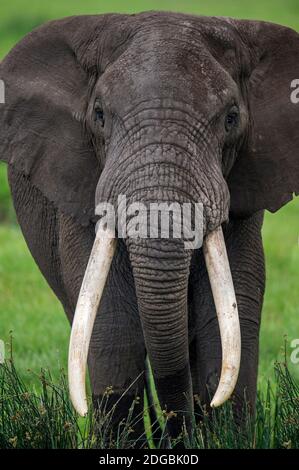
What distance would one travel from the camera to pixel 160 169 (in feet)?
15.0

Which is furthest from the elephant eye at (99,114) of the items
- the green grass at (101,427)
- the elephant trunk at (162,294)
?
the green grass at (101,427)

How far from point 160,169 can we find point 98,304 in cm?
53

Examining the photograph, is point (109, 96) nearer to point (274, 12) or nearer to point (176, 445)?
point (176, 445)

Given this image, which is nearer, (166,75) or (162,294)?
(162,294)

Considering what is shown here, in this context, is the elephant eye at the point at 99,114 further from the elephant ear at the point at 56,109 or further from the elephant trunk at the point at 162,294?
the elephant trunk at the point at 162,294

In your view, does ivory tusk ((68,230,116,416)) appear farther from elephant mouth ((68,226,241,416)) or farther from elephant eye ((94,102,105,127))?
elephant eye ((94,102,105,127))

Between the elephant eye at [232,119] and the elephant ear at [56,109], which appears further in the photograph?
the elephant ear at [56,109]

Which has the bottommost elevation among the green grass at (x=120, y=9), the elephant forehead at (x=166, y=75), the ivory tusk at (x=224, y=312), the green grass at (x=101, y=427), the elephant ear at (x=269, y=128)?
the green grass at (x=120, y=9)

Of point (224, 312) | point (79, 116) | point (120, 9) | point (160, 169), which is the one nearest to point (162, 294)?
point (224, 312)

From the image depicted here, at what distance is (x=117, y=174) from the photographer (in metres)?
4.68

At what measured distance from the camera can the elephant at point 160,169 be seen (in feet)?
15.1

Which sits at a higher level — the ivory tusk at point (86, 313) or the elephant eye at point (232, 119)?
the elephant eye at point (232, 119)

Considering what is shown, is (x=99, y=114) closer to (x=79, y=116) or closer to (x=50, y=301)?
(x=79, y=116)

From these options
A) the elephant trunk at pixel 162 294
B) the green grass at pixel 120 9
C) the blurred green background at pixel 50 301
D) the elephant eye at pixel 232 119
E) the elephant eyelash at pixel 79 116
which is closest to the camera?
the elephant trunk at pixel 162 294
